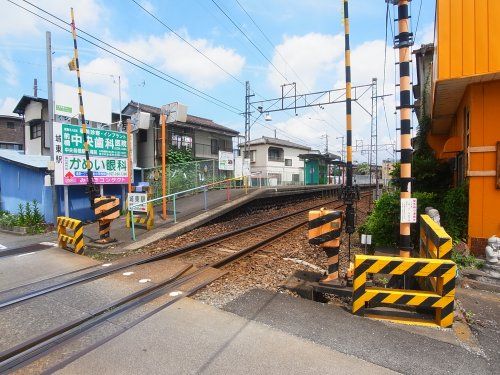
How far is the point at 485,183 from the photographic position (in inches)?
255

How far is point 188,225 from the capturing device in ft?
33.8

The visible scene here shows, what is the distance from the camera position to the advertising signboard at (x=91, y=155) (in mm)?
11859

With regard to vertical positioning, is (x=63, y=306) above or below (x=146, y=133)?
below

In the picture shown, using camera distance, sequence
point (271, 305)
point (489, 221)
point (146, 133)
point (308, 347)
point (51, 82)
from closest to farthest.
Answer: point (308, 347), point (271, 305), point (489, 221), point (51, 82), point (146, 133)

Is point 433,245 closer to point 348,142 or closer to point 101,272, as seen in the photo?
point 348,142

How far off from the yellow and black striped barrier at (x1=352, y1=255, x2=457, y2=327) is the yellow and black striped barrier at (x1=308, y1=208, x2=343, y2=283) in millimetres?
902

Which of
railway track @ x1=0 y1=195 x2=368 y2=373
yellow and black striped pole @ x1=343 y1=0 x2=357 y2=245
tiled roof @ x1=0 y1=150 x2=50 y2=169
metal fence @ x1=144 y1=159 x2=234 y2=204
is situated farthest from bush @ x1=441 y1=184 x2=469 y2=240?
tiled roof @ x1=0 y1=150 x2=50 y2=169

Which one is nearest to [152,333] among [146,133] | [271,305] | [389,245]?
[271,305]

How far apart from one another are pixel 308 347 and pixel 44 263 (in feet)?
20.5

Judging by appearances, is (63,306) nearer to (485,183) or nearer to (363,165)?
(485,183)

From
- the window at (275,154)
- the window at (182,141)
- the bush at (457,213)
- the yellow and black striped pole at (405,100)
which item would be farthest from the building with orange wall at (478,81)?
the window at (275,154)

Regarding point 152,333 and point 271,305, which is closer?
point 152,333

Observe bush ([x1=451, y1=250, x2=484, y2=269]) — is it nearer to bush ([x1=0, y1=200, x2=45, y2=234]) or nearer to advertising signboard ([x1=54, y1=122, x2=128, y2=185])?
advertising signboard ([x1=54, y1=122, x2=128, y2=185])

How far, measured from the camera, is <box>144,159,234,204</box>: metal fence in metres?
15.9
